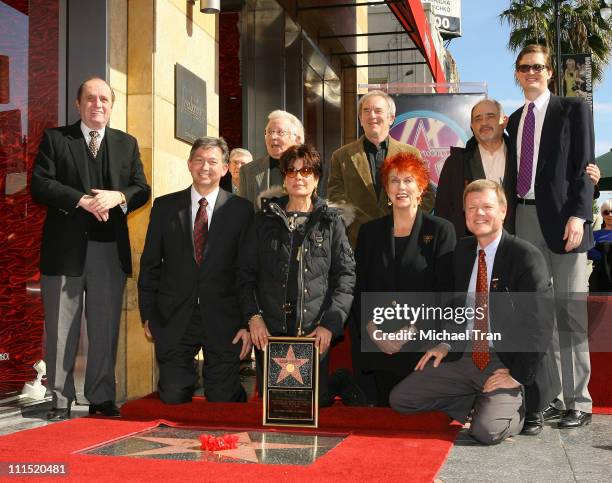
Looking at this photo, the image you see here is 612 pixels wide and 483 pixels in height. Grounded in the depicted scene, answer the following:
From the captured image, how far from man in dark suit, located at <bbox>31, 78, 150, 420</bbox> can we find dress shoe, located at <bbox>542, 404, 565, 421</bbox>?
3.01 meters

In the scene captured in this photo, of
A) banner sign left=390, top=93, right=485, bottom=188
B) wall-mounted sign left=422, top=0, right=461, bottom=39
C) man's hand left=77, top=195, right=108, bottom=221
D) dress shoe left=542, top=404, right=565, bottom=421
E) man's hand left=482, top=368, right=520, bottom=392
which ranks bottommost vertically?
dress shoe left=542, top=404, right=565, bottom=421

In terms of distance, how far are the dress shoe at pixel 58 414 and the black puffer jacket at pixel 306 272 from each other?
4.86 ft

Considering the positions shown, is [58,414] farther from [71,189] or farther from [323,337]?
[323,337]

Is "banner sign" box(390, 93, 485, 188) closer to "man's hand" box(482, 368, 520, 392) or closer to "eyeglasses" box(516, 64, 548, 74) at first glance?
"eyeglasses" box(516, 64, 548, 74)

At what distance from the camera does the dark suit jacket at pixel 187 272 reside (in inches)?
215

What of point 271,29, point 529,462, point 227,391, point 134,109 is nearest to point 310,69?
point 271,29

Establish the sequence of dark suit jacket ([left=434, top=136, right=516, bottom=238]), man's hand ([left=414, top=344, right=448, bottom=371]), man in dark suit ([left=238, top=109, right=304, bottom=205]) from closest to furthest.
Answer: man's hand ([left=414, top=344, right=448, bottom=371]) → dark suit jacket ([left=434, top=136, right=516, bottom=238]) → man in dark suit ([left=238, top=109, right=304, bottom=205])

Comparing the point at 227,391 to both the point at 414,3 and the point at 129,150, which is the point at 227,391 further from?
the point at 414,3

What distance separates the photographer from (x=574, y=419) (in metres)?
5.03

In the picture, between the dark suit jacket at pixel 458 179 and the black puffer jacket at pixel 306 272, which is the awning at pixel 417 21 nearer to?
the dark suit jacket at pixel 458 179

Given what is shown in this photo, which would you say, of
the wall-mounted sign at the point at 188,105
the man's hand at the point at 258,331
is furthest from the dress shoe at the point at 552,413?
the wall-mounted sign at the point at 188,105

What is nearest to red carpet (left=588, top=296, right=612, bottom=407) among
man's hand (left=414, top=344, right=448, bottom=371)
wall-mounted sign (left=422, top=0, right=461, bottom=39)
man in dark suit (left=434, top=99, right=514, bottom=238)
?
man in dark suit (left=434, top=99, right=514, bottom=238)

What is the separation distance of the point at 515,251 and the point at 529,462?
133cm

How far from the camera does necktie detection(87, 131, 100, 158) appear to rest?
18.5ft
